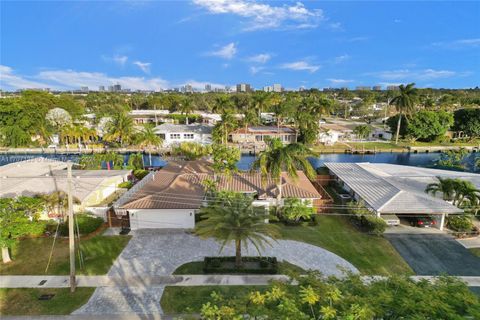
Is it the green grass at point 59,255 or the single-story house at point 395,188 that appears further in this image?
the single-story house at point 395,188

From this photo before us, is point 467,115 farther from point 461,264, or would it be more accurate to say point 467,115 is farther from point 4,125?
point 4,125

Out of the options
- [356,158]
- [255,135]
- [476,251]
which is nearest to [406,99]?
[356,158]

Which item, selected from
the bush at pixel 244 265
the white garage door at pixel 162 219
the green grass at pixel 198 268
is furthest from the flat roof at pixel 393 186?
the white garage door at pixel 162 219

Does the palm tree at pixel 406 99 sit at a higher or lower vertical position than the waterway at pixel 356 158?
higher

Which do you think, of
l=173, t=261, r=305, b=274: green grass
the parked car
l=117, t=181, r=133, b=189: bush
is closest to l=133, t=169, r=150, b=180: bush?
l=117, t=181, r=133, b=189: bush

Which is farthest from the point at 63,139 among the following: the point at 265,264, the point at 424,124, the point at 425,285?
the point at 424,124

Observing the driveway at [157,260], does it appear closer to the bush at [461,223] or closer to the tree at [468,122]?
the bush at [461,223]

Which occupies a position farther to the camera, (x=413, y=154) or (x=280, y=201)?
(x=413, y=154)

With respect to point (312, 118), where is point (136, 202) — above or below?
below
